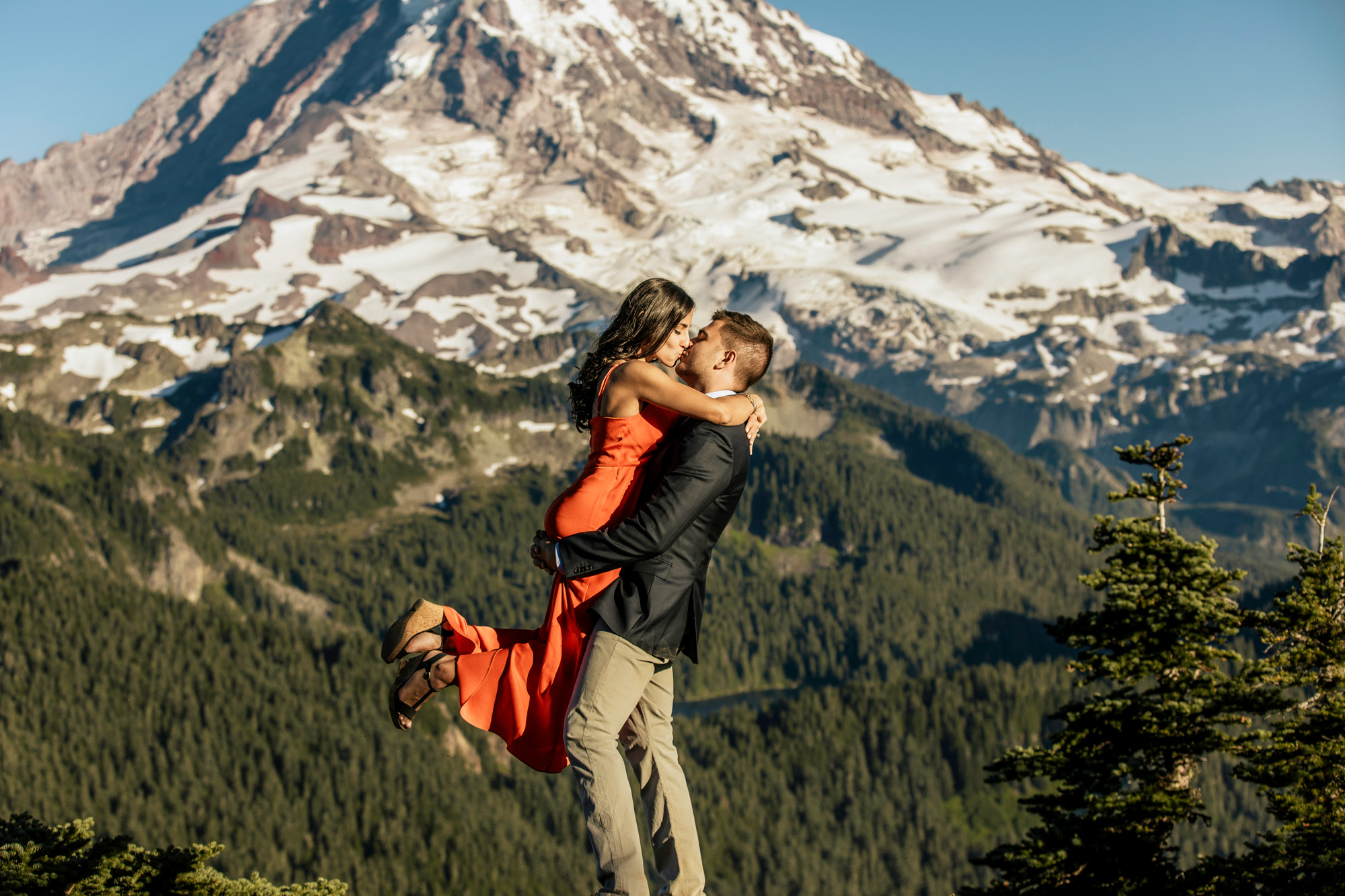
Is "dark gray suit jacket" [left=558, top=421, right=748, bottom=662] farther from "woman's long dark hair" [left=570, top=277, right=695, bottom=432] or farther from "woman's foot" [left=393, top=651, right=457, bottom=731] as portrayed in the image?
"woman's foot" [left=393, top=651, right=457, bottom=731]

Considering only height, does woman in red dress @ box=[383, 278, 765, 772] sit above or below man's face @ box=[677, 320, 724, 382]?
below

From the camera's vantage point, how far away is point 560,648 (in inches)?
563

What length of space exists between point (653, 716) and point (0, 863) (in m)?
10.3

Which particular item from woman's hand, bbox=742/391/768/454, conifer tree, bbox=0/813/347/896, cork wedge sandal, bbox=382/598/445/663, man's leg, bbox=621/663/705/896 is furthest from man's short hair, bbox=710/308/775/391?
conifer tree, bbox=0/813/347/896

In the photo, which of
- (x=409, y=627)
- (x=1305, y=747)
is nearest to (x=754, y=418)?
(x=409, y=627)

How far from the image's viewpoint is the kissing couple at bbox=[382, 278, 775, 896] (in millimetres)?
13625

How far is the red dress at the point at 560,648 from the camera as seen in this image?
1418cm

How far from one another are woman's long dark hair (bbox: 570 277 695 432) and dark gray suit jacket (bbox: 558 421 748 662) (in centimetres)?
112

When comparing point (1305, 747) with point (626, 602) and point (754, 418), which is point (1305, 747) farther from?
point (626, 602)

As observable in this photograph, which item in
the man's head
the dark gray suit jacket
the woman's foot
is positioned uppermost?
the man's head

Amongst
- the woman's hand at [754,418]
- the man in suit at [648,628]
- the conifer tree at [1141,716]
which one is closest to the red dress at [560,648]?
the man in suit at [648,628]

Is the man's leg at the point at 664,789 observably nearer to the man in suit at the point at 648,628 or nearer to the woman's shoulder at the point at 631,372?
the man in suit at the point at 648,628

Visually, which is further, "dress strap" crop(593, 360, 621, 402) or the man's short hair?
the man's short hair

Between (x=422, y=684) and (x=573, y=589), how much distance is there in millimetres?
2204
